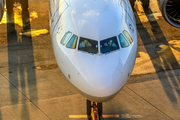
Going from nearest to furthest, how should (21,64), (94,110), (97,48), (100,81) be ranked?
(100,81), (97,48), (94,110), (21,64)

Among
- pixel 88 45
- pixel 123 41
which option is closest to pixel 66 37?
pixel 88 45

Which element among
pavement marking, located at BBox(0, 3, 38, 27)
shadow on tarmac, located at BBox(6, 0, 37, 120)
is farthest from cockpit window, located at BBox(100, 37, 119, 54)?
pavement marking, located at BBox(0, 3, 38, 27)

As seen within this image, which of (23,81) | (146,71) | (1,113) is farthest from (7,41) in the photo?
(146,71)

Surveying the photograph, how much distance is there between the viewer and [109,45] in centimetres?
887

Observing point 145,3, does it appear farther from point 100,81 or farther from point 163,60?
point 100,81

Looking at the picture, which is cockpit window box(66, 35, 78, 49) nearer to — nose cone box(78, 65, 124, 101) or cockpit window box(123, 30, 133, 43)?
nose cone box(78, 65, 124, 101)

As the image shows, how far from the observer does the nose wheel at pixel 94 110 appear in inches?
388

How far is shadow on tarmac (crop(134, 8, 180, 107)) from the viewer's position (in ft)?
40.5

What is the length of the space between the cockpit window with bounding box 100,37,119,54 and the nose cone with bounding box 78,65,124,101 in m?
0.62

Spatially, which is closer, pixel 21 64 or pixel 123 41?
pixel 123 41

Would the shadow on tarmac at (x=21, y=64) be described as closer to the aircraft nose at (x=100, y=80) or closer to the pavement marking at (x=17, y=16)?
the pavement marking at (x=17, y=16)

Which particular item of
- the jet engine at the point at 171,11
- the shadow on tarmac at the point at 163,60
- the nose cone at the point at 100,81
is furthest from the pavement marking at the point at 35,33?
the nose cone at the point at 100,81

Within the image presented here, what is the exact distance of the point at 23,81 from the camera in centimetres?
1262

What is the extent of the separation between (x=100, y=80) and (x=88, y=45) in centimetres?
121
